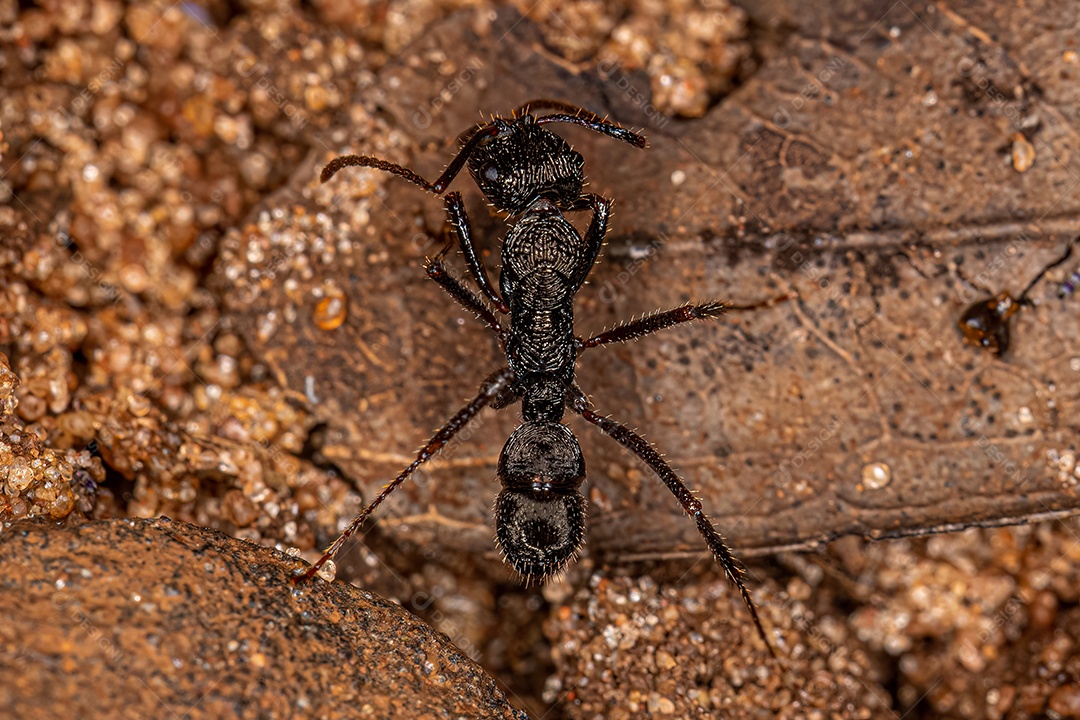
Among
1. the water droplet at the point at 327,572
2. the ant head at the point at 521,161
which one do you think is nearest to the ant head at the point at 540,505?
the water droplet at the point at 327,572

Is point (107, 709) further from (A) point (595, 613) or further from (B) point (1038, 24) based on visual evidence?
(B) point (1038, 24)

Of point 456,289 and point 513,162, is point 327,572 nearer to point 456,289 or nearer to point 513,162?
point 456,289

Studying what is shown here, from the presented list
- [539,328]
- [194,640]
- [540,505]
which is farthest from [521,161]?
[194,640]

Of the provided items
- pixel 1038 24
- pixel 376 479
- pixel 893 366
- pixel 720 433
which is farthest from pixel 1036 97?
pixel 376 479

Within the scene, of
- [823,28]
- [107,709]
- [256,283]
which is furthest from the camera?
[256,283]

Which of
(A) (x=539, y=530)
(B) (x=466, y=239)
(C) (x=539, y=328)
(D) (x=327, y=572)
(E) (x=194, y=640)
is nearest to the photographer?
(E) (x=194, y=640)

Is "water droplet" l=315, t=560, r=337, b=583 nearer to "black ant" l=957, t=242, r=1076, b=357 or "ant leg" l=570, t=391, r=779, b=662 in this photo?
"ant leg" l=570, t=391, r=779, b=662
